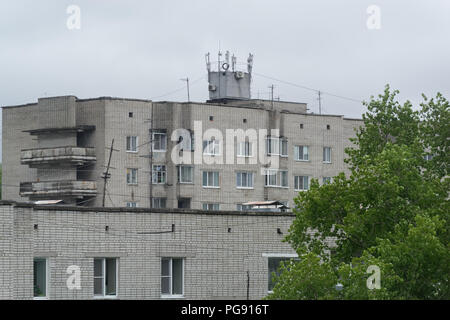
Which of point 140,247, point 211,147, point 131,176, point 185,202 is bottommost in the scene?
point 185,202

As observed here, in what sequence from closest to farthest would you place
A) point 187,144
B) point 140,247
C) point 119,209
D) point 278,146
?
1. point 119,209
2. point 140,247
3. point 187,144
4. point 278,146

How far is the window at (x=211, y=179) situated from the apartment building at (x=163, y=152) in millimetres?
106

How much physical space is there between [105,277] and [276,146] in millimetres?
64731

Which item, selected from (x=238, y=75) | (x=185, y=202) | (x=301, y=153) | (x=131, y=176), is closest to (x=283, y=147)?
(x=301, y=153)

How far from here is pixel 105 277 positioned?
33938 millimetres

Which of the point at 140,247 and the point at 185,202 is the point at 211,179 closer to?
the point at 185,202

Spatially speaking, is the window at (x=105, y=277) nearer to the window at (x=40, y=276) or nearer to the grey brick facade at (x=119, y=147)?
the window at (x=40, y=276)

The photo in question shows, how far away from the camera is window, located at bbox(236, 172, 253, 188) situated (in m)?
95.9

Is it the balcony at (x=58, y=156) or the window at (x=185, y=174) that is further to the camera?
the window at (x=185, y=174)

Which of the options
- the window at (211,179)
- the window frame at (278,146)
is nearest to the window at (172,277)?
the window at (211,179)

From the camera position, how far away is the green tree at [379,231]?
1096 inches

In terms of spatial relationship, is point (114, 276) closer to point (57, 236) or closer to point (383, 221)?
point (57, 236)

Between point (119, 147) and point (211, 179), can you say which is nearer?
point (119, 147)
